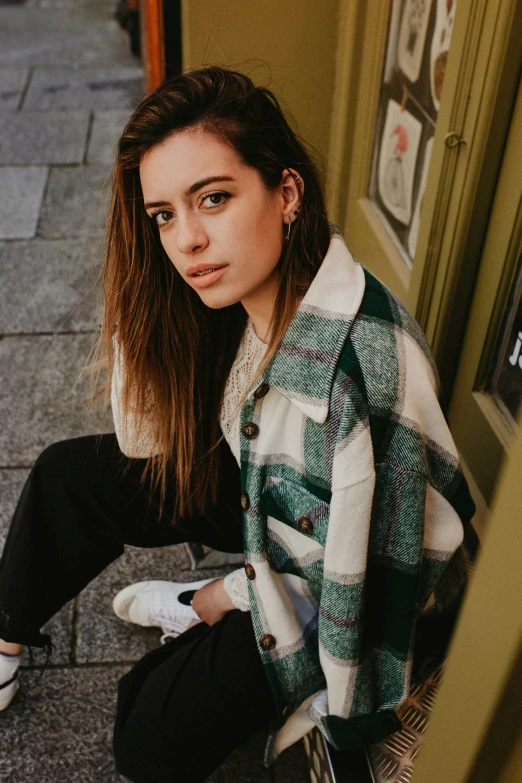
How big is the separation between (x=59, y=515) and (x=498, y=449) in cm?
111

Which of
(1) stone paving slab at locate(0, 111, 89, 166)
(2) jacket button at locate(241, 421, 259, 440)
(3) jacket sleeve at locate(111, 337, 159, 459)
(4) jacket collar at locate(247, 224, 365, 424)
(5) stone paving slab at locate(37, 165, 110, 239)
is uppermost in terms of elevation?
(4) jacket collar at locate(247, 224, 365, 424)

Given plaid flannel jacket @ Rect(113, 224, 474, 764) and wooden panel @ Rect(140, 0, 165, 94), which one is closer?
plaid flannel jacket @ Rect(113, 224, 474, 764)

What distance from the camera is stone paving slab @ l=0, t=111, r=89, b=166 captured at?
4859mm

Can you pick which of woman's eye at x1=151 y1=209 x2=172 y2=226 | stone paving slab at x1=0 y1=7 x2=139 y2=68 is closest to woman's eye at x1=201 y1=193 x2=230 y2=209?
woman's eye at x1=151 y1=209 x2=172 y2=226

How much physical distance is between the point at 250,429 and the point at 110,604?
1.05 meters

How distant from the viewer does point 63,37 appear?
22.2 ft

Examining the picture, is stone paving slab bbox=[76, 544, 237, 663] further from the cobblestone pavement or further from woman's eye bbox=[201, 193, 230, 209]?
woman's eye bbox=[201, 193, 230, 209]

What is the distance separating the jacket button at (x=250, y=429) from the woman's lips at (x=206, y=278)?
30cm

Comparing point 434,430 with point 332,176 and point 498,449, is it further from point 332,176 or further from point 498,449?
point 332,176

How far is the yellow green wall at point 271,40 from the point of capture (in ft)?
8.77

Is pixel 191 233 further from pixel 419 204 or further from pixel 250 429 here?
pixel 419 204

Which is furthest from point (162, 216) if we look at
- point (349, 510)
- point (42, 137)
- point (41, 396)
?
point (42, 137)

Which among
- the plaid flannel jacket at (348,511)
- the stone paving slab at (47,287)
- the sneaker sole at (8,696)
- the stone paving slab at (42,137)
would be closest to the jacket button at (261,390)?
the plaid flannel jacket at (348,511)

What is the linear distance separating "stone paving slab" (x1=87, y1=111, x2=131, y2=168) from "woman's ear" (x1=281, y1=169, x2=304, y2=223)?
3340 millimetres
